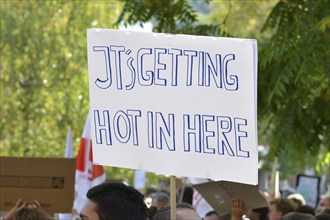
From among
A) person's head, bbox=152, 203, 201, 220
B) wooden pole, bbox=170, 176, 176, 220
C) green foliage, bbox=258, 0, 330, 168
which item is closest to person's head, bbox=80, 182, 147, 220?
wooden pole, bbox=170, 176, 176, 220

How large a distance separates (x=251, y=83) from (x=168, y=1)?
5555 millimetres

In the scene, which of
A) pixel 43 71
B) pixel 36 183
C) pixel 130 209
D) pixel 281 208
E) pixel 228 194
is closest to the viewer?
pixel 130 209

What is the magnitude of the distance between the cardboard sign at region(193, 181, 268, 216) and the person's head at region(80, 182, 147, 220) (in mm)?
4152

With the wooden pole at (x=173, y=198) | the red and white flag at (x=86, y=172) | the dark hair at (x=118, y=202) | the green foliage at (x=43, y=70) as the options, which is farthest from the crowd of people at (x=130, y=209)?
the green foliage at (x=43, y=70)

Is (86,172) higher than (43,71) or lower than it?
lower

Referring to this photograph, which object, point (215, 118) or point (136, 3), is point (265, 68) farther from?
point (215, 118)

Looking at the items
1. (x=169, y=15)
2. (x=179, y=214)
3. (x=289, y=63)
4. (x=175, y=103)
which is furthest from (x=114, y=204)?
(x=169, y=15)

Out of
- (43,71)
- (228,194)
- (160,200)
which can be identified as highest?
(43,71)

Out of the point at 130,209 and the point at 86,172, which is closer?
the point at 130,209

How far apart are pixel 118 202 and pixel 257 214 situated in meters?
4.80

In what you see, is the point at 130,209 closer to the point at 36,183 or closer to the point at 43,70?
the point at 36,183

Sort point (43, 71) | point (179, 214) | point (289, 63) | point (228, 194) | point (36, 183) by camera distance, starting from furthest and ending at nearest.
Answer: point (43, 71) → point (36, 183) → point (289, 63) → point (228, 194) → point (179, 214)

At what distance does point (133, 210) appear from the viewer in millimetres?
4438

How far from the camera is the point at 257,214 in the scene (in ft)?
30.0
